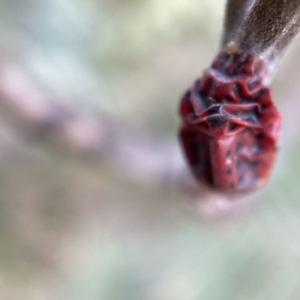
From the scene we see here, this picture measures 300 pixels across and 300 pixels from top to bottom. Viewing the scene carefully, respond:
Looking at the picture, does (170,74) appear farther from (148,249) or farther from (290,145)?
(148,249)

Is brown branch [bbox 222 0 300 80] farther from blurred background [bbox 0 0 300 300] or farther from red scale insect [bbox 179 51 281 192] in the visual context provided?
blurred background [bbox 0 0 300 300]

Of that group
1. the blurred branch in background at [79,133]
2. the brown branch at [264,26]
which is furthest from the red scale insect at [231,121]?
the blurred branch in background at [79,133]

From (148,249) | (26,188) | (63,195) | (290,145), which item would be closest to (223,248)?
(148,249)

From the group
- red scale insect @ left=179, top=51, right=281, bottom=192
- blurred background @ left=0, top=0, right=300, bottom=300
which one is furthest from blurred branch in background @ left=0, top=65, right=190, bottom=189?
red scale insect @ left=179, top=51, right=281, bottom=192

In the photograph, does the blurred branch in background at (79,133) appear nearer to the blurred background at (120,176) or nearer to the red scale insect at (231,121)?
the blurred background at (120,176)

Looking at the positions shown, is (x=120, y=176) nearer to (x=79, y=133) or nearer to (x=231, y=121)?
(x=79, y=133)

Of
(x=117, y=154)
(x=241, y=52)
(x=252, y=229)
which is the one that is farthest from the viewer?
(x=252, y=229)
